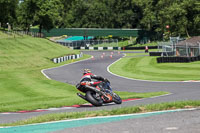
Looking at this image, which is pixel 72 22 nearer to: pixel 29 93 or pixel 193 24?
pixel 193 24

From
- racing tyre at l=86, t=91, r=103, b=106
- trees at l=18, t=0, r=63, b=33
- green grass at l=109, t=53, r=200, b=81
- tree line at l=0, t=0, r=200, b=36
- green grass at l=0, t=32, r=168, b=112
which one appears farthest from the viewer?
trees at l=18, t=0, r=63, b=33

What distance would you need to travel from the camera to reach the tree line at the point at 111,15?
85.3 meters

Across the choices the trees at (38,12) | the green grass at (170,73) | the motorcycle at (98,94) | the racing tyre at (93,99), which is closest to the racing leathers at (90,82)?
the motorcycle at (98,94)

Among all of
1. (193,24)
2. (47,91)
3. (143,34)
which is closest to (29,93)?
(47,91)

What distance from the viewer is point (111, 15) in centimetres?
13412

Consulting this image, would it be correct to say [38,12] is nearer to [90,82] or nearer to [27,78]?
[27,78]

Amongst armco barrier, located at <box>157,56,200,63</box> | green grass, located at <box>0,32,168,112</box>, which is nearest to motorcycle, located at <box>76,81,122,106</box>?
green grass, located at <box>0,32,168,112</box>

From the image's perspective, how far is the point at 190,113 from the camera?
36.6 ft

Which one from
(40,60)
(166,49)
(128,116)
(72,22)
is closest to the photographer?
(128,116)

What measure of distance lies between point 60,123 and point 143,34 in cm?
10657

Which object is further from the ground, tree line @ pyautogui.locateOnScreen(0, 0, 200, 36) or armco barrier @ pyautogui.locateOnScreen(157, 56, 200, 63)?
tree line @ pyautogui.locateOnScreen(0, 0, 200, 36)

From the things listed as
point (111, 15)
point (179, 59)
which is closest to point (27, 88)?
point (179, 59)

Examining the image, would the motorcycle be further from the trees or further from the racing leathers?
the trees

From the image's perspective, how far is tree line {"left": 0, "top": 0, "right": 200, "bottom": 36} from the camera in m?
85.3
